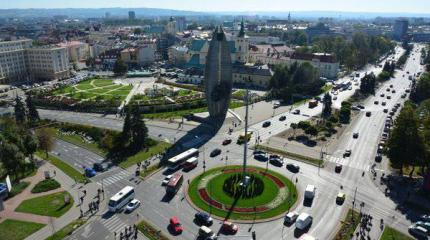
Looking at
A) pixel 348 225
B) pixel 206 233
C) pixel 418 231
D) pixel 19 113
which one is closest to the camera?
pixel 206 233

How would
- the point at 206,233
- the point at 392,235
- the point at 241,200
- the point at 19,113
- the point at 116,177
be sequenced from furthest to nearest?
the point at 19,113
the point at 116,177
the point at 241,200
the point at 392,235
the point at 206,233

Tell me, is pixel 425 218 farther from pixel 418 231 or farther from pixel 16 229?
pixel 16 229

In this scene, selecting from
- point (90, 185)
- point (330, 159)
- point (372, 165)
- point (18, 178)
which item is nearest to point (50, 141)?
point (18, 178)

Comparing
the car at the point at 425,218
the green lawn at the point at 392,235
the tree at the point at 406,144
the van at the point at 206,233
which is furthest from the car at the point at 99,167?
the car at the point at 425,218

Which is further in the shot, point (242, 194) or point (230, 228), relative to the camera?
point (242, 194)

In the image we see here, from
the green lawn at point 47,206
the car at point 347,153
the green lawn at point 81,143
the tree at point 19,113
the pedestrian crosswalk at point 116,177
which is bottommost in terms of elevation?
the green lawn at point 81,143

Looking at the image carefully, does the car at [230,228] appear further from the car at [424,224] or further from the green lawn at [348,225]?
the car at [424,224]

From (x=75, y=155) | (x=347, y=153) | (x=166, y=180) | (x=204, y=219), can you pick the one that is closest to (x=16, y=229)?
(x=166, y=180)
